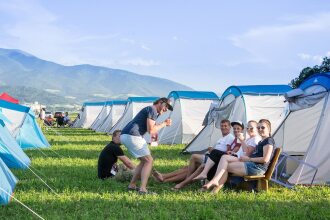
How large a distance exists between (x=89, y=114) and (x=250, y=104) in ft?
75.9

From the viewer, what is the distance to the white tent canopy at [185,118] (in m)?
17.4

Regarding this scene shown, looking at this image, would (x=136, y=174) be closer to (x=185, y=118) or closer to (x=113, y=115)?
(x=185, y=118)

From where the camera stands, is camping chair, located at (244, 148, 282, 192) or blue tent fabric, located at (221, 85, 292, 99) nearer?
camping chair, located at (244, 148, 282, 192)

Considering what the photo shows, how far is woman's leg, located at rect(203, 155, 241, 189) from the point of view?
283 inches

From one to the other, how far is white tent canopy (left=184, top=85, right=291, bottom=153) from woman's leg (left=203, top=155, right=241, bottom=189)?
515 centimetres

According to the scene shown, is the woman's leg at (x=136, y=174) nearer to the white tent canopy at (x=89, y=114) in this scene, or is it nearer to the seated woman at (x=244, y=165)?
the seated woman at (x=244, y=165)

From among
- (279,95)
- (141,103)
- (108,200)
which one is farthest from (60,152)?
(141,103)

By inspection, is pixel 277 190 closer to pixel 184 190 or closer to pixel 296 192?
pixel 296 192

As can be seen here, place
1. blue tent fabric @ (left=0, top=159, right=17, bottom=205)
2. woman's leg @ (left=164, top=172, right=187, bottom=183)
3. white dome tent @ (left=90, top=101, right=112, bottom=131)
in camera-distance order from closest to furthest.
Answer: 1. blue tent fabric @ (left=0, top=159, right=17, bottom=205)
2. woman's leg @ (left=164, top=172, right=187, bottom=183)
3. white dome tent @ (left=90, top=101, right=112, bottom=131)

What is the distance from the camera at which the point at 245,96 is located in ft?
42.4

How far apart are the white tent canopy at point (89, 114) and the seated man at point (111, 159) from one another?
25004 mm

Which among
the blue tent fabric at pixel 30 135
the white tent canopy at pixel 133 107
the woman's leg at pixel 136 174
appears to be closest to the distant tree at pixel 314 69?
the white tent canopy at pixel 133 107

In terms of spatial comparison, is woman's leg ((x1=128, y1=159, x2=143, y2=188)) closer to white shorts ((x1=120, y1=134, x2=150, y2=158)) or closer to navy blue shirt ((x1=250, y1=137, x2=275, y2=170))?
white shorts ((x1=120, y1=134, x2=150, y2=158))

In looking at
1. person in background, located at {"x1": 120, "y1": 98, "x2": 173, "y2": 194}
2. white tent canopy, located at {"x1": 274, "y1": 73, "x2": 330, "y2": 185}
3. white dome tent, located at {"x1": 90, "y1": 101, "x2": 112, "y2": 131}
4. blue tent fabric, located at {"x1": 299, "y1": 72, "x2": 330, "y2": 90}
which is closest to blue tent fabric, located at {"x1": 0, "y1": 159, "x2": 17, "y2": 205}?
person in background, located at {"x1": 120, "y1": 98, "x2": 173, "y2": 194}
